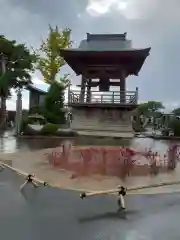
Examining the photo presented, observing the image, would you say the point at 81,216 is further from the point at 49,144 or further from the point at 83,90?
the point at 83,90

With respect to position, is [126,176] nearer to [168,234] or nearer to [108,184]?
[108,184]

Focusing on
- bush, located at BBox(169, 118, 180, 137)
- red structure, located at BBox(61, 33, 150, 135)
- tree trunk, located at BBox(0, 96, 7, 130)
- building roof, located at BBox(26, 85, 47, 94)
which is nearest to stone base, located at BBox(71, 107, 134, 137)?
red structure, located at BBox(61, 33, 150, 135)

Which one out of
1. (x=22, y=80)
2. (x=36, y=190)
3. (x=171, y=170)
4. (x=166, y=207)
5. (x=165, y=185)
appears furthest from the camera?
(x=22, y=80)

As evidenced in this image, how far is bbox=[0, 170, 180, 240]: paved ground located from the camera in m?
4.15

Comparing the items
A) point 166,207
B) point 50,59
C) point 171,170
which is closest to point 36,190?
point 166,207

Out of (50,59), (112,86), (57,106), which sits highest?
(50,59)

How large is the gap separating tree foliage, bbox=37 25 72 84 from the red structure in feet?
39.3

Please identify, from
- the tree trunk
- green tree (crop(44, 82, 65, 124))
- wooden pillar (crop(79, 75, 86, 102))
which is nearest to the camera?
green tree (crop(44, 82, 65, 124))

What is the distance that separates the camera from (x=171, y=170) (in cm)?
935

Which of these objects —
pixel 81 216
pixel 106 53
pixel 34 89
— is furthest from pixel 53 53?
pixel 81 216

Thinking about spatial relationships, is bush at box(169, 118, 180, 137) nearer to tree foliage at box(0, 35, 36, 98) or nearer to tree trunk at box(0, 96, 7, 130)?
tree trunk at box(0, 96, 7, 130)

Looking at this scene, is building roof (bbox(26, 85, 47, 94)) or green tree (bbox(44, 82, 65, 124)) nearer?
green tree (bbox(44, 82, 65, 124))

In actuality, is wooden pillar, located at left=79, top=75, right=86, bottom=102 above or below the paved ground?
above

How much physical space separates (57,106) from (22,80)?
35.7 feet
